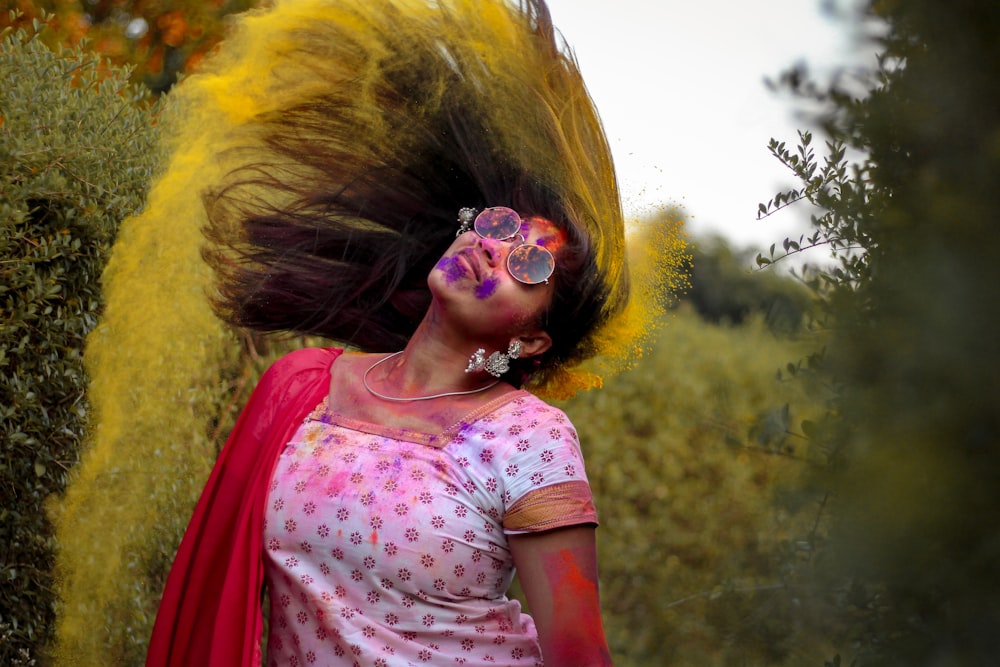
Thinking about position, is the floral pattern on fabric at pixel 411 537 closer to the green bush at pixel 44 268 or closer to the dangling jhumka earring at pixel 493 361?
the dangling jhumka earring at pixel 493 361

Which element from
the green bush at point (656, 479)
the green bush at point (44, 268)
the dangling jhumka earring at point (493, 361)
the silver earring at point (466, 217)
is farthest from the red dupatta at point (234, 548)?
the green bush at point (656, 479)

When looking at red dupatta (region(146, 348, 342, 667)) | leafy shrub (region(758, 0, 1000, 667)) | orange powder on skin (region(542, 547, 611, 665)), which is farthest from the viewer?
red dupatta (region(146, 348, 342, 667))

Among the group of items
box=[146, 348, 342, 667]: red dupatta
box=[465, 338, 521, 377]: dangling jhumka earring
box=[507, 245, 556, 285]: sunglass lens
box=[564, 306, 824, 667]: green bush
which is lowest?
box=[564, 306, 824, 667]: green bush

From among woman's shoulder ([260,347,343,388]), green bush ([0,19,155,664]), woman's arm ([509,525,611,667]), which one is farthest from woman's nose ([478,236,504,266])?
green bush ([0,19,155,664])

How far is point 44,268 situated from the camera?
10.3 ft

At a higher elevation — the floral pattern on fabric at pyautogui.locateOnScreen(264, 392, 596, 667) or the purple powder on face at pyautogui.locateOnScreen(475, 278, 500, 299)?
the purple powder on face at pyautogui.locateOnScreen(475, 278, 500, 299)

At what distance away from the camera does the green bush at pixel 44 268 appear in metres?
3.03

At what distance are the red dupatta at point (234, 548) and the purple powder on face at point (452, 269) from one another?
0.41 metres

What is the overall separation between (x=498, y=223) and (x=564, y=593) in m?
0.88

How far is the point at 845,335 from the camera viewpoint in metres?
1.02

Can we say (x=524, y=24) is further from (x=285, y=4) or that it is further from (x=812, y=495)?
(x=812, y=495)

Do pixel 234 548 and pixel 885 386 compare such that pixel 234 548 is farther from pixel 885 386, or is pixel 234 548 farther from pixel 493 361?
pixel 885 386

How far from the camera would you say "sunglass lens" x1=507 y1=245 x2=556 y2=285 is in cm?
243

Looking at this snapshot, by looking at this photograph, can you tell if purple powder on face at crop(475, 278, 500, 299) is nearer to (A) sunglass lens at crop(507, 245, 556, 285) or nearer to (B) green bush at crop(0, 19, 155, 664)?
(A) sunglass lens at crop(507, 245, 556, 285)
